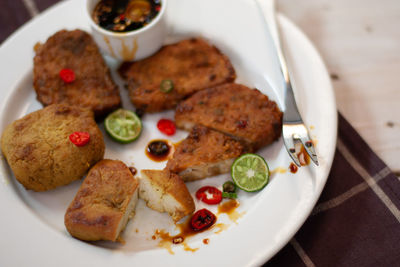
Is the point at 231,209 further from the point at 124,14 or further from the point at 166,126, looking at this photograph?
the point at 124,14

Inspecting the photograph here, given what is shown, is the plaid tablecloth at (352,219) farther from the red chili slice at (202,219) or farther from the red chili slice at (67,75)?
the red chili slice at (67,75)

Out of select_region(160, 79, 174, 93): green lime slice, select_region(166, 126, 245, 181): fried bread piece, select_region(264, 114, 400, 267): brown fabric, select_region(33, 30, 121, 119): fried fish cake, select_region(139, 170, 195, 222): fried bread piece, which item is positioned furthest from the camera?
select_region(160, 79, 174, 93): green lime slice

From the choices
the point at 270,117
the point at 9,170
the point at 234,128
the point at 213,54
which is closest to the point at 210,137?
the point at 234,128

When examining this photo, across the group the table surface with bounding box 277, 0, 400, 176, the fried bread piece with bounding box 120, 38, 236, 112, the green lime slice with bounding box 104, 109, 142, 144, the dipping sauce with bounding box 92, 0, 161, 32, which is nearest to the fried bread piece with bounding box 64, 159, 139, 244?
the green lime slice with bounding box 104, 109, 142, 144

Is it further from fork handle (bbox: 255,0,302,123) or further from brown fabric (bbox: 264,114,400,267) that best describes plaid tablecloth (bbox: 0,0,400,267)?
fork handle (bbox: 255,0,302,123)

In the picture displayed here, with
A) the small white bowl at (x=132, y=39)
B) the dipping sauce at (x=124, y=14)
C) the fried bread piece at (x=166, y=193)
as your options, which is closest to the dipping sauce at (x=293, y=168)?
the fried bread piece at (x=166, y=193)

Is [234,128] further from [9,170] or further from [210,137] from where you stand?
[9,170]
